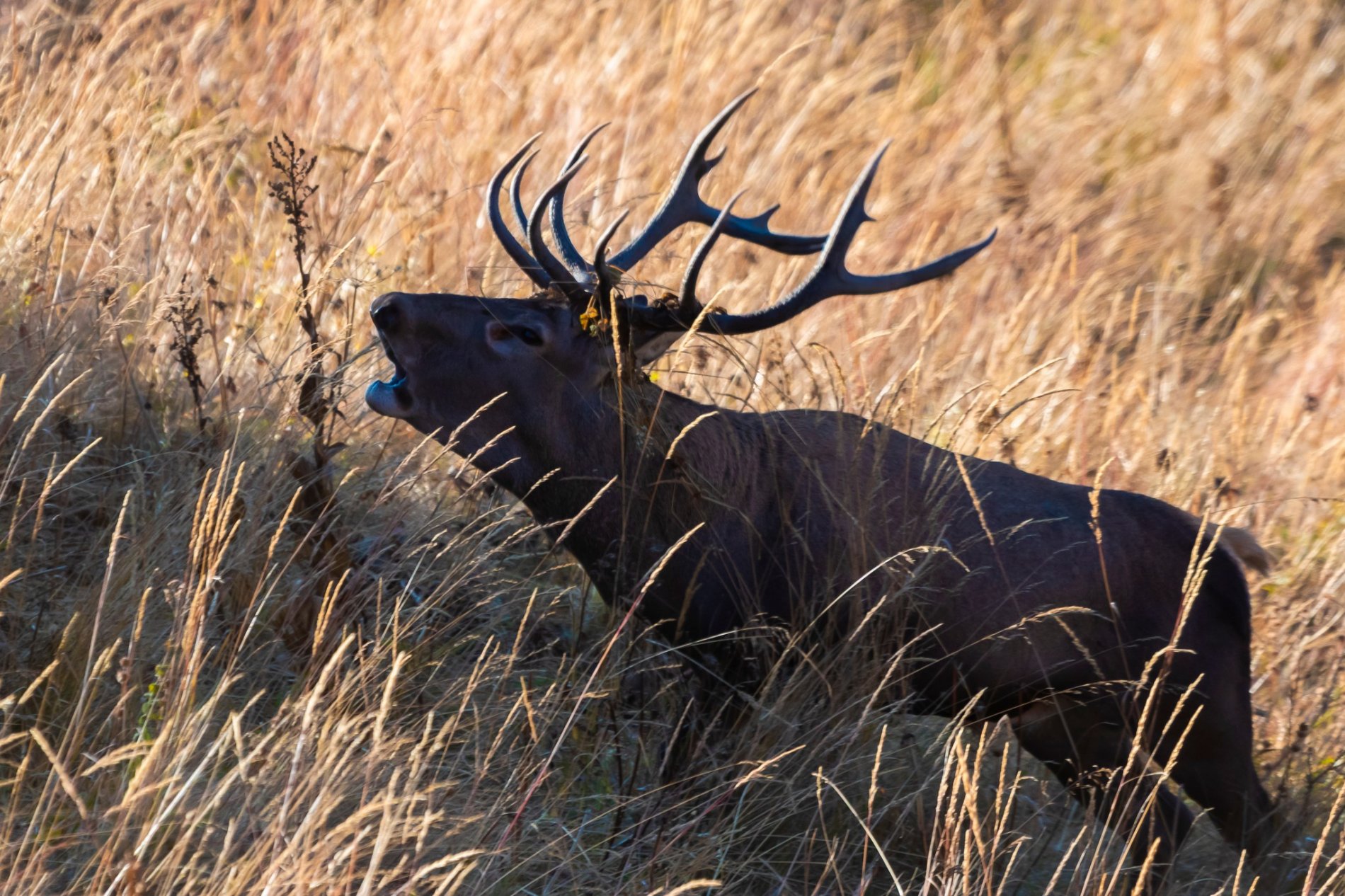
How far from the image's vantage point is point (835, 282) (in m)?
4.14

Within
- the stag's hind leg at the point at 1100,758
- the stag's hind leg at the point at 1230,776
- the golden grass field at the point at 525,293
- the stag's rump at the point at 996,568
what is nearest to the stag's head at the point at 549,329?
the golden grass field at the point at 525,293

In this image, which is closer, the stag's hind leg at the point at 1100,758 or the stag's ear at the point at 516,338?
the stag's ear at the point at 516,338

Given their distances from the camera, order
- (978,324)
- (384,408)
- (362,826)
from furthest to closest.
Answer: (978,324), (384,408), (362,826)

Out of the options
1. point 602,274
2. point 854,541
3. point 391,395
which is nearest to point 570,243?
point 602,274

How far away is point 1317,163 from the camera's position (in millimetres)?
9719

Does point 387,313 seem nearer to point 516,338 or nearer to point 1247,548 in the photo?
point 516,338

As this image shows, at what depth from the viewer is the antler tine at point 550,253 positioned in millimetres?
4074

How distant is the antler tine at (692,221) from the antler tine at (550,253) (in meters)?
0.16

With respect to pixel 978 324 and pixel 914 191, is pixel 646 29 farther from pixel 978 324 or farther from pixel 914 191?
pixel 978 324

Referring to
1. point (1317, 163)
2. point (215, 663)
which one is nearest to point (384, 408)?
point (215, 663)

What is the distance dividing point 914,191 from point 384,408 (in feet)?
18.6

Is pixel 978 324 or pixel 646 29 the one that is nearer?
pixel 978 324

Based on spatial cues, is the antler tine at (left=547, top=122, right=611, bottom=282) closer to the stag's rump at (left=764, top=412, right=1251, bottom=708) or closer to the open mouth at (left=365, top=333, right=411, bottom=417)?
the open mouth at (left=365, top=333, right=411, bottom=417)

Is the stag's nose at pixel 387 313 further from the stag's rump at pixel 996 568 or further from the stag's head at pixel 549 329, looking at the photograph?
the stag's rump at pixel 996 568
